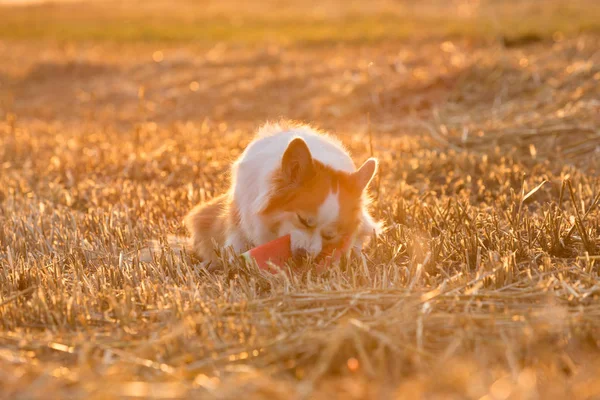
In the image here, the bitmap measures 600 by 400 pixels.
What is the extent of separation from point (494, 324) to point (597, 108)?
17.0 ft

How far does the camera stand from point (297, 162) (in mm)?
3553

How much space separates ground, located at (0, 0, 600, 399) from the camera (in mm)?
2342

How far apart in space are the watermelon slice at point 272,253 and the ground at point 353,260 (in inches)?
3.9

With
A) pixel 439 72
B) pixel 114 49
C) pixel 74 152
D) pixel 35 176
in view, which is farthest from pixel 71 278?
pixel 114 49

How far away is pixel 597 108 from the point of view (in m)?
7.02

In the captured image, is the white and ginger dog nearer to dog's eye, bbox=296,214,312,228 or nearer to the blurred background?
dog's eye, bbox=296,214,312,228

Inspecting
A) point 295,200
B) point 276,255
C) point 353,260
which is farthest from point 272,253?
point 353,260

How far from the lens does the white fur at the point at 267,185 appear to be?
3539mm

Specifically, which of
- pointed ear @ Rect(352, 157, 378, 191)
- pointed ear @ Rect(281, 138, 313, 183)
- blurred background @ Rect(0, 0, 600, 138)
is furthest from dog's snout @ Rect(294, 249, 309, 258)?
blurred background @ Rect(0, 0, 600, 138)

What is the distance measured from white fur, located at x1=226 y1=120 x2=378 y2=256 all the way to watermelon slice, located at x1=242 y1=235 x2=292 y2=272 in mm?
53

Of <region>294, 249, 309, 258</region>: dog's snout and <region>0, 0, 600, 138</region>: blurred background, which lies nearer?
<region>294, 249, 309, 258</region>: dog's snout

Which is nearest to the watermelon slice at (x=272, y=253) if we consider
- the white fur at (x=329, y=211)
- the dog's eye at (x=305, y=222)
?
the dog's eye at (x=305, y=222)

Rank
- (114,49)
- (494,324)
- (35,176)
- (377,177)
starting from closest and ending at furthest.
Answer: (494,324)
(377,177)
(35,176)
(114,49)

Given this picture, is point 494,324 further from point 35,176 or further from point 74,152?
point 74,152
